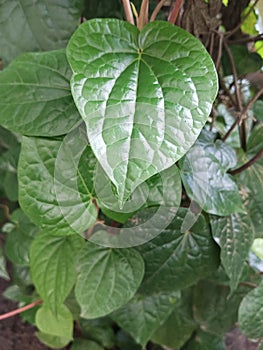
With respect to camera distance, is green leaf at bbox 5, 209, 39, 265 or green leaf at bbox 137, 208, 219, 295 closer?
green leaf at bbox 137, 208, 219, 295

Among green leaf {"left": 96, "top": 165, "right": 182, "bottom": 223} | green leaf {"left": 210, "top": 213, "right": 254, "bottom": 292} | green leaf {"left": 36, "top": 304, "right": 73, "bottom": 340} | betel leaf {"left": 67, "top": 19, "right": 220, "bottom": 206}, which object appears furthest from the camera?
green leaf {"left": 36, "top": 304, "right": 73, "bottom": 340}

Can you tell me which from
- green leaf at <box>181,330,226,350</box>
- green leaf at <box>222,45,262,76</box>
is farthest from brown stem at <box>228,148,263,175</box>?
green leaf at <box>181,330,226,350</box>

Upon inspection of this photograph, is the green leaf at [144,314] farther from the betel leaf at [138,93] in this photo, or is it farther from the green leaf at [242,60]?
the betel leaf at [138,93]

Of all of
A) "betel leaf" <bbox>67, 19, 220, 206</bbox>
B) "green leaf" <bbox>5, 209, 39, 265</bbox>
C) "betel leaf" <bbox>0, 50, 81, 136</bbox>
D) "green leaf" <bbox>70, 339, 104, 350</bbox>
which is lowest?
"green leaf" <bbox>70, 339, 104, 350</bbox>

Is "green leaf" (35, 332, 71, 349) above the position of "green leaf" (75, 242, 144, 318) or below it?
below

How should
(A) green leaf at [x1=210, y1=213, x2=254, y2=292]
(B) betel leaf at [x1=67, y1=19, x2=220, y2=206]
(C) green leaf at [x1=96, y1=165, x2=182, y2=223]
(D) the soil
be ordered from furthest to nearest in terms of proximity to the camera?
(D) the soil < (A) green leaf at [x1=210, y1=213, x2=254, y2=292] < (C) green leaf at [x1=96, y1=165, x2=182, y2=223] < (B) betel leaf at [x1=67, y1=19, x2=220, y2=206]

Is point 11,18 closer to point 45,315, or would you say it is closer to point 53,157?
point 53,157

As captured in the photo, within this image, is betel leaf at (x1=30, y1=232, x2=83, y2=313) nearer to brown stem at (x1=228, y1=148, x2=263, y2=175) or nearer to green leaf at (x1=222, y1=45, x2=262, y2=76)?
brown stem at (x1=228, y1=148, x2=263, y2=175)

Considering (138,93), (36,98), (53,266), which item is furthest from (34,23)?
(53,266)
